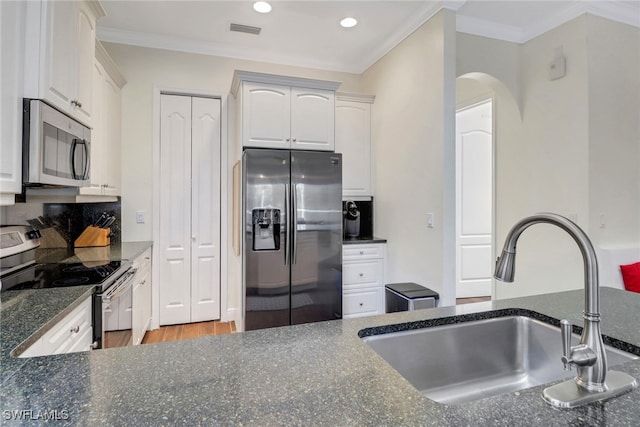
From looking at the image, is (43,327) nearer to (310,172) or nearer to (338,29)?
(310,172)

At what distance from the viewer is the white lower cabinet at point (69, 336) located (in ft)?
3.83

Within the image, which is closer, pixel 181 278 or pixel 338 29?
pixel 338 29

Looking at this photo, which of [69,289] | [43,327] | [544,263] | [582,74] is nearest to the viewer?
[43,327]

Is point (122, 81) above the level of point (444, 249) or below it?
above

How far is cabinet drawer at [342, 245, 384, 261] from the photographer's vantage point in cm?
331

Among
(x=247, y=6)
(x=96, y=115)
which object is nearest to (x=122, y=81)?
(x=96, y=115)

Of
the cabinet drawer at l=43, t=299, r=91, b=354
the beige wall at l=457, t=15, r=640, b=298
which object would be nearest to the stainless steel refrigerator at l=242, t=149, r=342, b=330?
the cabinet drawer at l=43, t=299, r=91, b=354

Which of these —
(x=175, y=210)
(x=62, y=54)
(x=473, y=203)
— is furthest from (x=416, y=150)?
(x=62, y=54)

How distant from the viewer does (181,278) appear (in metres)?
3.40

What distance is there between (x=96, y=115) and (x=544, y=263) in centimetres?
390

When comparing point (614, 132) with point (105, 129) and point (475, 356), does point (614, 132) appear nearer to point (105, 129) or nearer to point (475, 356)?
point (475, 356)

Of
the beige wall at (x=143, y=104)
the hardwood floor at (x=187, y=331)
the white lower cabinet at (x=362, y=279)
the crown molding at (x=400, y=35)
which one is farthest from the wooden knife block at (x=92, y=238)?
the crown molding at (x=400, y=35)

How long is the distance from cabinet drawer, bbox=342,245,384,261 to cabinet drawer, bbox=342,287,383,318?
35cm

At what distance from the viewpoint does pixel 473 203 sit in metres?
4.57
